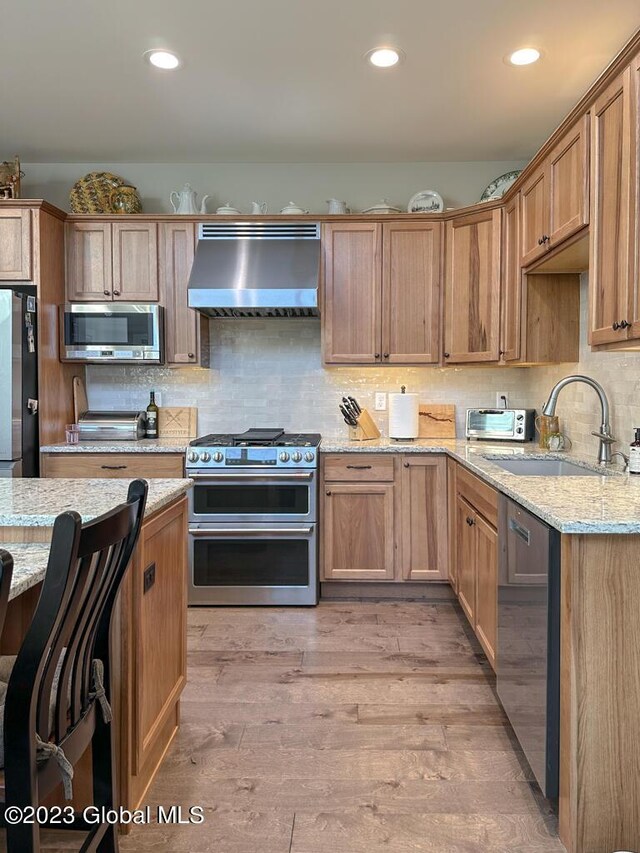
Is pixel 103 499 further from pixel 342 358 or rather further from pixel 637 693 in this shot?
pixel 342 358

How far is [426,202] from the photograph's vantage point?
3.96 metres

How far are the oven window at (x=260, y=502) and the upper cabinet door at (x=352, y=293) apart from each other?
936mm

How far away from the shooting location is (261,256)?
3756 mm

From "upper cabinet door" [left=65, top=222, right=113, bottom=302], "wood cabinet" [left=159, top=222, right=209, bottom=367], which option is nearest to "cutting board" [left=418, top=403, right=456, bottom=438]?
"wood cabinet" [left=159, top=222, right=209, bottom=367]

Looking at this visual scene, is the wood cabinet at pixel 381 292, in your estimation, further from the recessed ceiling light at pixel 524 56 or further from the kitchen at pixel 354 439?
the recessed ceiling light at pixel 524 56

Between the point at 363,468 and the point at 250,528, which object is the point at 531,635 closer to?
the point at 363,468

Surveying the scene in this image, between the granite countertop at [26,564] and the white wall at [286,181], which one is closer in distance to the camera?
the granite countertop at [26,564]

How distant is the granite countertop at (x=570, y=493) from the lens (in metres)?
1.52

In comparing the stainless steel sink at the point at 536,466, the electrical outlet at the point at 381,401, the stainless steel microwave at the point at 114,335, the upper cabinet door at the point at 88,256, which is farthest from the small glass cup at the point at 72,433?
the stainless steel sink at the point at 536,466

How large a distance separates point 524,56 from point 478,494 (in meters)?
2.04

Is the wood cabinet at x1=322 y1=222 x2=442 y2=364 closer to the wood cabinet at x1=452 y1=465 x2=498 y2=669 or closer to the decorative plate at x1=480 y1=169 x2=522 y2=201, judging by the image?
the decorative plate at x1=480 y1=169 x2=522 y2=201

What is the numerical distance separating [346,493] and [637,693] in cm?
215

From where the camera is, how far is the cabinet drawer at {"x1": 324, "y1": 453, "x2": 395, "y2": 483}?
11.7 feet

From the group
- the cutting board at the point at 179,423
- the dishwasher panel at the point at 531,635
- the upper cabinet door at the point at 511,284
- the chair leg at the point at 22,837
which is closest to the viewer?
the chair leg at the point at 22,837
